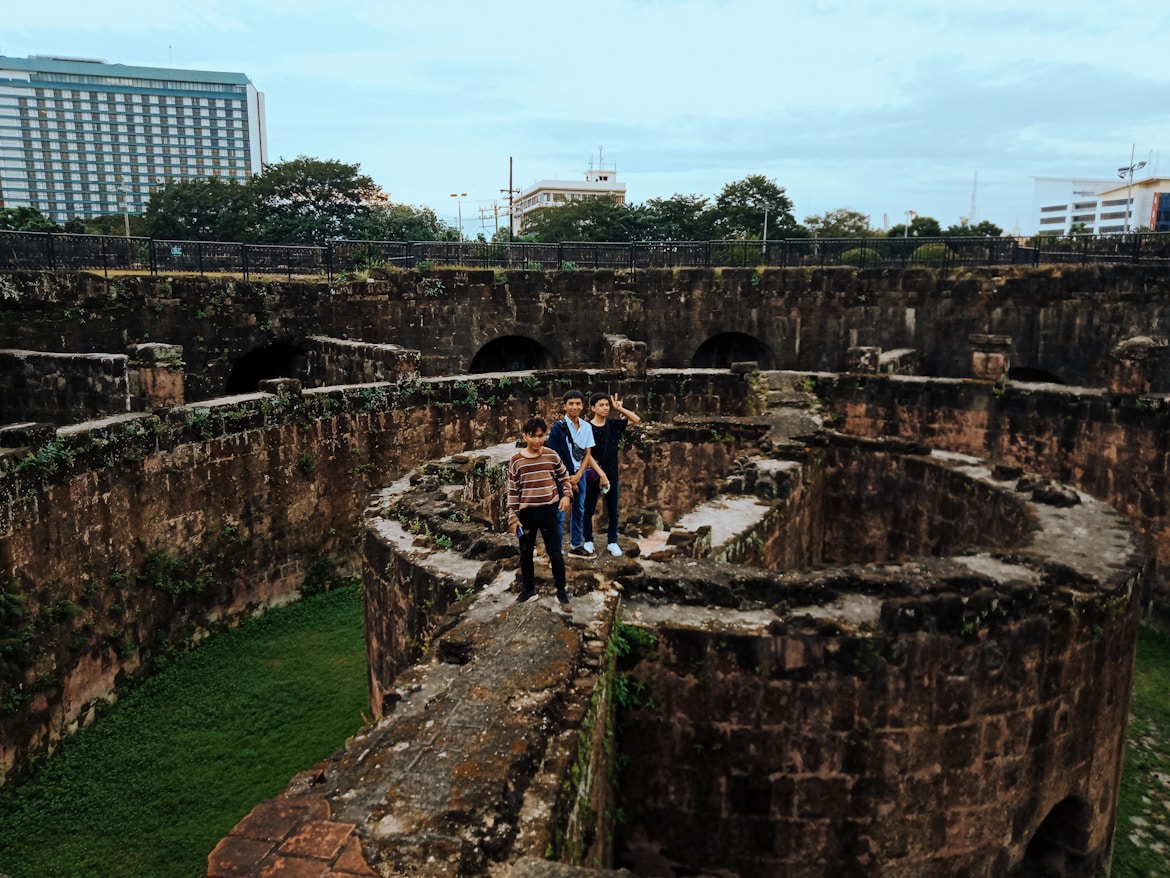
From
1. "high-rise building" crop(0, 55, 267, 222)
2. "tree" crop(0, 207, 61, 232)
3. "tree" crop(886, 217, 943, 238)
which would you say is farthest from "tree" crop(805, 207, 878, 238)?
"high-rise building" crop(0, 55, 267, 222)

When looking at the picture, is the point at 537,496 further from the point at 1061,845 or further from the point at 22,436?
the point at 22,436

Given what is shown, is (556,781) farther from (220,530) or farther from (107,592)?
(220,530)

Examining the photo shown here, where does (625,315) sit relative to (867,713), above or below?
above

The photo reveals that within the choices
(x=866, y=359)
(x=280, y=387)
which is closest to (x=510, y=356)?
(x=866, y=359)

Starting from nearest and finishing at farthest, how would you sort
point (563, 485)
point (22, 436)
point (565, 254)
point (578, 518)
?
point (563, 485), point (578, 518), point (22, 436), point (565, 254)

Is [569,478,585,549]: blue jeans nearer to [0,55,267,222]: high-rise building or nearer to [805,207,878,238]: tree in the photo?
[805,207,878,238]: tree

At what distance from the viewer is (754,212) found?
43250 millimetres

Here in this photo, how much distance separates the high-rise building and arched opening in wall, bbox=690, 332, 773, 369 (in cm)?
11149

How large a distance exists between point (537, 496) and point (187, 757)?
484cm

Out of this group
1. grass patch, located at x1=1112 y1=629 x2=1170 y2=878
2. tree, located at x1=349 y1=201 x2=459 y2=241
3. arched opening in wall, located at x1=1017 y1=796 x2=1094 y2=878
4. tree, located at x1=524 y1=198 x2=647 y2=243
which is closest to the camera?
arched opening in wall, located at x1=1017 y1=796 x2=1094 y2=878

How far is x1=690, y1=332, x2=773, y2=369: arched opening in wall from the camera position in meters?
20.0

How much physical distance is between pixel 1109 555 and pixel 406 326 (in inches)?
553

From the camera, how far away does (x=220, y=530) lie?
34.9ft

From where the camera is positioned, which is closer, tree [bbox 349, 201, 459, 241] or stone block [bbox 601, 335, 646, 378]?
stone block [bbox 601, 335, 646, 378]
